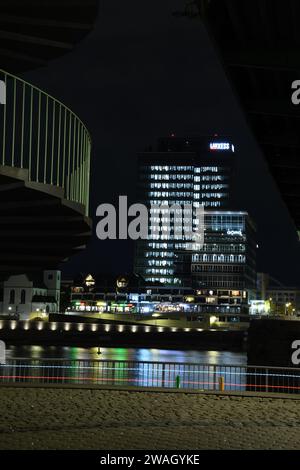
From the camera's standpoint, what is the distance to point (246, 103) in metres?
19.8

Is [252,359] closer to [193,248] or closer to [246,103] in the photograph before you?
[246,103]

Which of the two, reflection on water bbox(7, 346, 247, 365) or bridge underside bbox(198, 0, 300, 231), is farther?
reflection on water bbox(7, 346, 247, 365)

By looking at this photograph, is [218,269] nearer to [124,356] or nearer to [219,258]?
[219,258]

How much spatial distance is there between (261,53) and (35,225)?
641cm

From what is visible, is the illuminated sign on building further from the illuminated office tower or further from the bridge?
the bridge

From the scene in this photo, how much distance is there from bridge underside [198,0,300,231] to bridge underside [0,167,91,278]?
4.41 m

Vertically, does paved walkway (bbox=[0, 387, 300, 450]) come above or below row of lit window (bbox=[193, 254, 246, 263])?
below

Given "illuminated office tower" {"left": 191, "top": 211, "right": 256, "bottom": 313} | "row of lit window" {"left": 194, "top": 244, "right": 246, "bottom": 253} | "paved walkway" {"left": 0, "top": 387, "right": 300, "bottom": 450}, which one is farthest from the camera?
"row of lit window" {"left": 194, "top": 244, "right": 246, "bottom": 253}

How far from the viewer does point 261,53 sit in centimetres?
1645

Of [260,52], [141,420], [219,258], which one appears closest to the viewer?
[141,420]

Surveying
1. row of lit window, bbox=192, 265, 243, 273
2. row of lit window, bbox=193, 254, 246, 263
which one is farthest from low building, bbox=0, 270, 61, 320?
row of lit window, bbox=193, 254, 246, 263

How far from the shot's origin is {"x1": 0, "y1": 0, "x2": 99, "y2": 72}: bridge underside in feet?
61.9

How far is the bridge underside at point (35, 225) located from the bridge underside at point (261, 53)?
4.41 metres

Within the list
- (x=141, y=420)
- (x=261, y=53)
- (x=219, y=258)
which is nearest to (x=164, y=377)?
(x=141, y=420)
